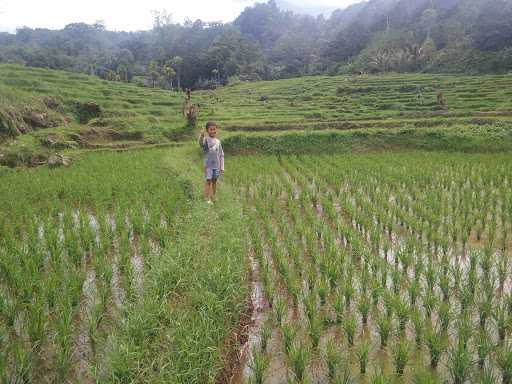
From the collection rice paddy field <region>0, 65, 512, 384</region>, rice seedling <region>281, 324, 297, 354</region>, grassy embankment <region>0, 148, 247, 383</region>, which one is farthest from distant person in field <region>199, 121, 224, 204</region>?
rice seedling <region>281, 324, 297, 354</region>

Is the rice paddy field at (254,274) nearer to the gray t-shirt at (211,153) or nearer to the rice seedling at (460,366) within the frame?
the rice seedling at (460,366)

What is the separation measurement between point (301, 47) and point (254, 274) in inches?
2529

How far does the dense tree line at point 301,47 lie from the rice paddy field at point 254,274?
3290cm

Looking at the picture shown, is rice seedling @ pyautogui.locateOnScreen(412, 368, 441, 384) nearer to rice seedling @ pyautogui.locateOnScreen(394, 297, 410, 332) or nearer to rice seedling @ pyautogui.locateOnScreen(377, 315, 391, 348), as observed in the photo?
rice seedling @ pyautogui.locateOnScreen(377, 315, 391, 348)

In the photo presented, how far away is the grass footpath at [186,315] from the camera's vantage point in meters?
2.23

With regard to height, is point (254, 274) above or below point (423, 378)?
below

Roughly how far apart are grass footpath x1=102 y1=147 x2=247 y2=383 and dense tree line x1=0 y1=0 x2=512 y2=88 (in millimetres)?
36293

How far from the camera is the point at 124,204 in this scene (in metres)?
6.04

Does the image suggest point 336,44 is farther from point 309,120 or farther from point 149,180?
point 149,180

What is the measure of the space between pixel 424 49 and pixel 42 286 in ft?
153

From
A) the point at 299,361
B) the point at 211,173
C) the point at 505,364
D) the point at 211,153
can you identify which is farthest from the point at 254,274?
the point at 211,153

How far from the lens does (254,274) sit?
3.98 m

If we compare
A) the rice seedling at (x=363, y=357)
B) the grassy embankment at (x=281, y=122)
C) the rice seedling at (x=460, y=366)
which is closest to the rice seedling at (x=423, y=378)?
the rice seedling at (x=460, y=366)

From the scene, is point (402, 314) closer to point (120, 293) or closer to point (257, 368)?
point (257, 368)
